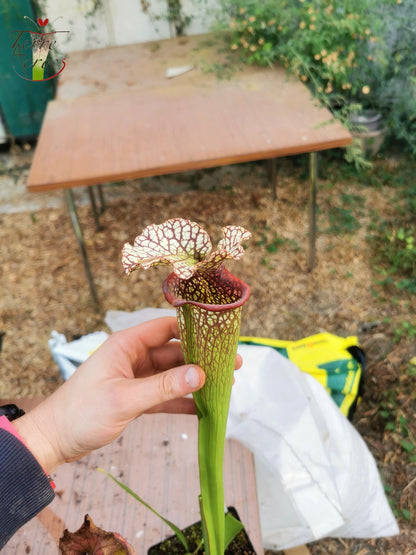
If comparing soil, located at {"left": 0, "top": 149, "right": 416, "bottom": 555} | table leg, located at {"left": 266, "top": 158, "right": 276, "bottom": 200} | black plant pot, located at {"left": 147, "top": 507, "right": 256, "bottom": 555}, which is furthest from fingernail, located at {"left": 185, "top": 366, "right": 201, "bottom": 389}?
table leg, located at {"left": 266, "top": 158, "right": 276, "bottom": 200}

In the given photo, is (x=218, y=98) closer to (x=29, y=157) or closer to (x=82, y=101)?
(x=82, y=101)

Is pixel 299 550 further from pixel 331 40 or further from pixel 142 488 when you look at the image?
pixel 331 40

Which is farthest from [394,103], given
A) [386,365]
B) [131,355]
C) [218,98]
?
[131,355]

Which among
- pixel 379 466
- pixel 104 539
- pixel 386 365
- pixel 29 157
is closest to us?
pixel 104 539

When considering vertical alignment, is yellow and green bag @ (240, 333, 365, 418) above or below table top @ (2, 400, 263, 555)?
below

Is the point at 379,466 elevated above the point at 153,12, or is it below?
below

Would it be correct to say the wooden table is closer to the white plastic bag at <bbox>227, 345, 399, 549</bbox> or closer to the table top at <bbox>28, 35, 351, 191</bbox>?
the table top at <bbox>28, 35, 351, 191</bbox>

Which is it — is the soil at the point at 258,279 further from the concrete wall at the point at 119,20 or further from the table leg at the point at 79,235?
the concrete wall at the point at 119,20
